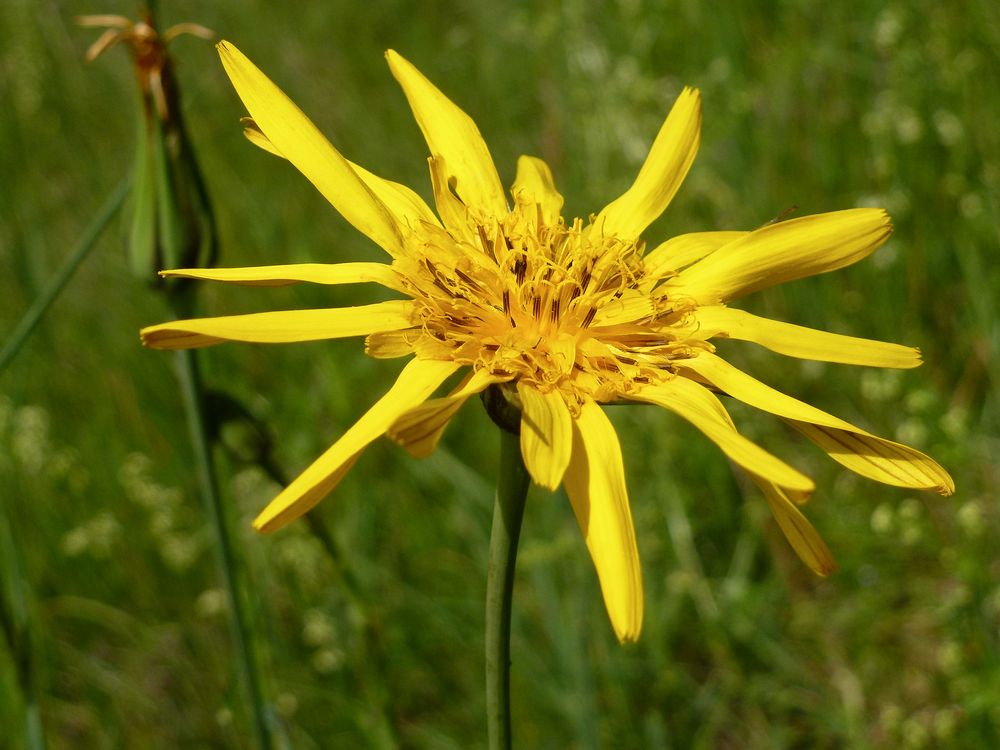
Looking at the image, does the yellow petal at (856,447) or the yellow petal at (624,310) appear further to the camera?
the yellow petal at (624,310)

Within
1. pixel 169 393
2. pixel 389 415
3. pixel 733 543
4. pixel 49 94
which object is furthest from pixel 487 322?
pixel 49 94

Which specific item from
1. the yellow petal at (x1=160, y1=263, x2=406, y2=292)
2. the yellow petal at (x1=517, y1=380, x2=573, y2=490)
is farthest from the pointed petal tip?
the yellow petal at (x1=160, y1=263, x2=406, y2=292)

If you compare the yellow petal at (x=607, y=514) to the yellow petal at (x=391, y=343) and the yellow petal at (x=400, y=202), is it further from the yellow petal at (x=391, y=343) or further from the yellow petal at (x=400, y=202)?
the yellow petal at (x=400, y=202)

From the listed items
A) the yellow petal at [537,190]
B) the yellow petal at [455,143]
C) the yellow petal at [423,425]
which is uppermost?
the yellow petal at [455,143]

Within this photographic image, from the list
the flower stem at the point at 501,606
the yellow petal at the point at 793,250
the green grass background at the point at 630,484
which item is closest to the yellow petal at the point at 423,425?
the flower stem at the point at 501,606

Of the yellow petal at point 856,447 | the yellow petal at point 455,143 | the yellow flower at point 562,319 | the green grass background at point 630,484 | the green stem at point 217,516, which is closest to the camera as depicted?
the yellow flower at point 562,319

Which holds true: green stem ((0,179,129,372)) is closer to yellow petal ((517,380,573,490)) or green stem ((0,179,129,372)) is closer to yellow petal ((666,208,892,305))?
yellow petal ((517,380,573,490))

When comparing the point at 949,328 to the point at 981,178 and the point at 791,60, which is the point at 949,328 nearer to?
the point at 981,178

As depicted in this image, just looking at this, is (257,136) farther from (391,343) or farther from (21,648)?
(21,648)
